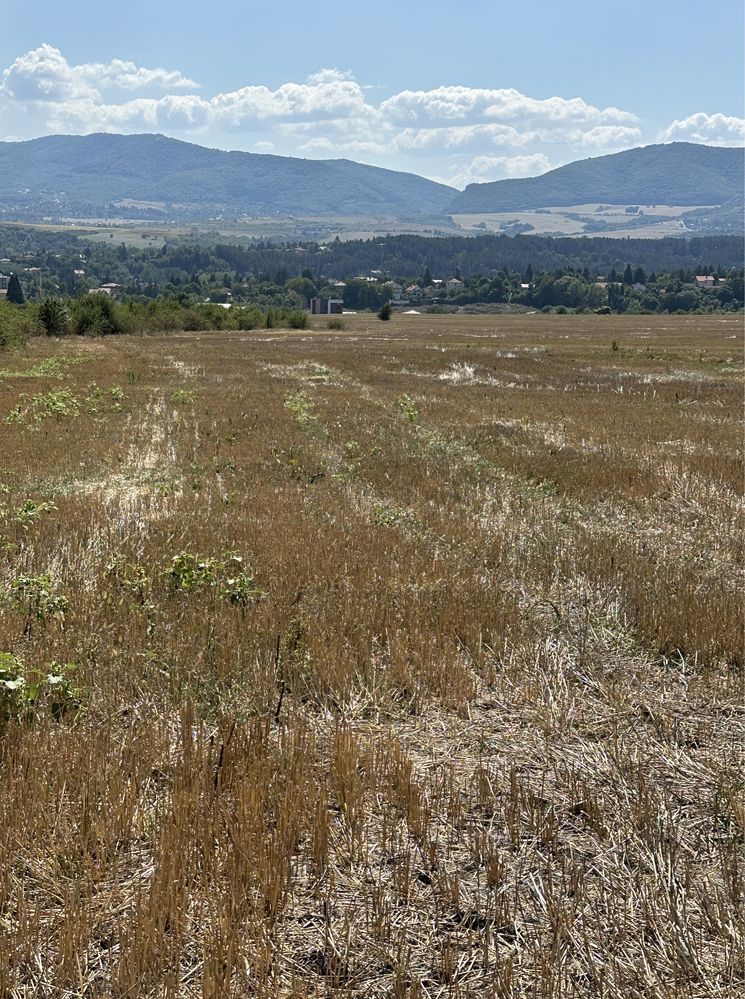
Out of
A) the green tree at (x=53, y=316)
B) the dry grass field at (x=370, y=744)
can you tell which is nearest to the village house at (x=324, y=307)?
the green tree at (x=53, y=316)

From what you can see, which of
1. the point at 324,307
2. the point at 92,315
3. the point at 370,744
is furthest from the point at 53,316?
the point at 324,307

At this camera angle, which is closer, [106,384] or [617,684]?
[617,684]

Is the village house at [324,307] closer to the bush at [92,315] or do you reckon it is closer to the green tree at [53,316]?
the bush at [92,315]

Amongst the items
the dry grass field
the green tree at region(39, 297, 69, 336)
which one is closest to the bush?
the green tree at region(39, 297, 69, 336)

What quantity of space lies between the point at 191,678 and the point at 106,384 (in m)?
27.9

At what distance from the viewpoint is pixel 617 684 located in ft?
19.9

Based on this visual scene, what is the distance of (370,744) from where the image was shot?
4855 millimetres

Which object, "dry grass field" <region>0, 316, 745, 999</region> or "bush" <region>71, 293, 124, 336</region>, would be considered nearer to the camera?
"dry grass field" <region>0, 316, 745, 999</region>

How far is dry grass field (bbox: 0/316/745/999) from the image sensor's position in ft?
10.7

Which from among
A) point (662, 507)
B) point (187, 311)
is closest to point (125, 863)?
point (662, 507)

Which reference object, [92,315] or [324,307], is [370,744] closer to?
[92,315]

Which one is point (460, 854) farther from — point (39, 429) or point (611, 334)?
point (611, 334)

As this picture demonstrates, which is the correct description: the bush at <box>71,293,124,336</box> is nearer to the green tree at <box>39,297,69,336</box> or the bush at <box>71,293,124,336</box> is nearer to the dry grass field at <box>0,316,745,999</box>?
the green tree at <box>39,297,69,336</box>

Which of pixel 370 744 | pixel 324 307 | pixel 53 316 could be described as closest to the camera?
pixel 370 744
